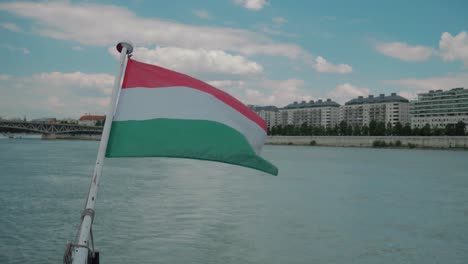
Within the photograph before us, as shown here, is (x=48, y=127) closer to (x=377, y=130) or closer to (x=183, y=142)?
(x=377, y=130)

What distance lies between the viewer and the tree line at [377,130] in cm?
10675

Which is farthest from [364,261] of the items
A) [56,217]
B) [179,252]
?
[56,217]

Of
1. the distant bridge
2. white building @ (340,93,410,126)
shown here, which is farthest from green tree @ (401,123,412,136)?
the distant bridge

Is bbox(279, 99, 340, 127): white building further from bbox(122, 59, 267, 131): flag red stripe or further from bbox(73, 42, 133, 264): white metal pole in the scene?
bbox(73, 42, 133, 264): white metal pole

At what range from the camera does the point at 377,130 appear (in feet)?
378

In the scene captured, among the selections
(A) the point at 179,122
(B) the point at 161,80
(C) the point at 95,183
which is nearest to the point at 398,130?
(A) the point at 179,122

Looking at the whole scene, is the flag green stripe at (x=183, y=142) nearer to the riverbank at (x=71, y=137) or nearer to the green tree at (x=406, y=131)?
the green tree at (x=406, y=131)

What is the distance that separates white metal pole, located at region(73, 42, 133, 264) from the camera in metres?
3.49

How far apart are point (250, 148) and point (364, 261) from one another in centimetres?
755

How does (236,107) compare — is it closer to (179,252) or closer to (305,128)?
(179,252)

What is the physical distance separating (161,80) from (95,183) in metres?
0.97

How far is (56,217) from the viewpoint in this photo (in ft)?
49.3

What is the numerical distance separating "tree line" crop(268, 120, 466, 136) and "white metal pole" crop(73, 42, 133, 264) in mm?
108053

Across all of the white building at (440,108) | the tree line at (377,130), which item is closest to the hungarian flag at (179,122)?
the tree line at (377,130)
